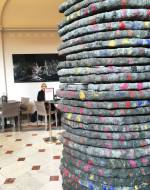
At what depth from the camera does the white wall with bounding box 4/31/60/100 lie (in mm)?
8266

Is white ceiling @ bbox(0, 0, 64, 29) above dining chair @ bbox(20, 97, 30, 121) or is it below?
above

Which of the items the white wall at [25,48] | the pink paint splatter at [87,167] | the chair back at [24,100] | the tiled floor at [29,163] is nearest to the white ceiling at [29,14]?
the white wall at [25,48]

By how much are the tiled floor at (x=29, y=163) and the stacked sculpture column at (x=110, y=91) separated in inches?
105

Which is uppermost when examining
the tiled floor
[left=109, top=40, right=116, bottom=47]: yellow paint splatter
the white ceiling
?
the white ceiling

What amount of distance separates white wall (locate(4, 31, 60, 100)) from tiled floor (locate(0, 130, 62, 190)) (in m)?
2.38

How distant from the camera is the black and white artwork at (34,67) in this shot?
830cm

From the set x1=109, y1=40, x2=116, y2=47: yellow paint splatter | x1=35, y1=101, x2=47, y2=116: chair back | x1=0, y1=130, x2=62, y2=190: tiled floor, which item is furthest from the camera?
x1=35, y1=101, x2=47, y2=116: chair back

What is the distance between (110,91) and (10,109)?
248 inches

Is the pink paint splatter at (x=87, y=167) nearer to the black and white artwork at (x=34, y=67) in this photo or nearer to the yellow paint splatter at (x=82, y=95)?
the yellow paint splatter at (x=82, y=95)

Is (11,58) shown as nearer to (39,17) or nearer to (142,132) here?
(39,17)

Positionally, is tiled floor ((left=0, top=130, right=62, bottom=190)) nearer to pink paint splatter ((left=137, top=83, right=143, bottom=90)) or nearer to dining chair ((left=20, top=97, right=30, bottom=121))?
dining chair ((left=20, top=97, right=30, bottom=121))

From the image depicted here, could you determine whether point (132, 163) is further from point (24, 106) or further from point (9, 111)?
point (24, 106)

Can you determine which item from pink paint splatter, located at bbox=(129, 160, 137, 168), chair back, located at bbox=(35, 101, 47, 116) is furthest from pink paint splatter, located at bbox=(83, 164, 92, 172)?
chair back, located at bbox=(35, 101, 47, 116)

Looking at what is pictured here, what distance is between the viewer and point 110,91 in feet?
2.67
